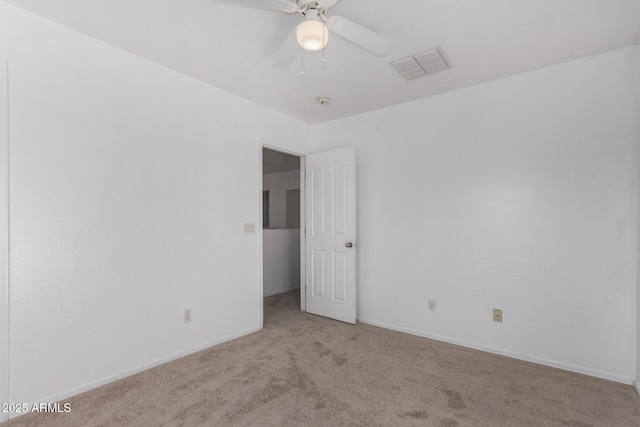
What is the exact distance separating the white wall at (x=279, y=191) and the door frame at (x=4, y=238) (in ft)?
18.2

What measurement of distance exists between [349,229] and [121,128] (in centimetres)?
236

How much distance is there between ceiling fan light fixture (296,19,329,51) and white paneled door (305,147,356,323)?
6.58ft

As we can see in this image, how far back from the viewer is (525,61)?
2551 millimetres

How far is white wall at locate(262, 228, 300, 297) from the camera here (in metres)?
5.25

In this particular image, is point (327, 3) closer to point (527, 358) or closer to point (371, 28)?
point (371, 28)

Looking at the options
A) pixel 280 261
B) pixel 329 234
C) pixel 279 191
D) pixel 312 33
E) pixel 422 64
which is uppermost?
pixel 422 64

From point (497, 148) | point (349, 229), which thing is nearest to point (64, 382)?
point (349, 229)

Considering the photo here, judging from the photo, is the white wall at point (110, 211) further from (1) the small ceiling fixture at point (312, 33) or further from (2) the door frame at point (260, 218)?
(1) the small ceiling fixture at point (312, 33)

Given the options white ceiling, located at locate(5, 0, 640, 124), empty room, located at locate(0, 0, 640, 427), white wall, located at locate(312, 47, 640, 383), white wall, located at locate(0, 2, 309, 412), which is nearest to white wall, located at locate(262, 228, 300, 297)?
empty room, located at locate(0, 0, 640, 427)

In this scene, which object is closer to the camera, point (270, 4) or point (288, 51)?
point (270, 4)

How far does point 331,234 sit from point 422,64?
6.65 feet

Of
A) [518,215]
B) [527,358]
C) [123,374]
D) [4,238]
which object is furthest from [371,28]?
[123,374]

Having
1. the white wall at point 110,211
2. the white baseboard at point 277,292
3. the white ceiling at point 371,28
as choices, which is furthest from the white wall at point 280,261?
the white ceiling at point 371,28

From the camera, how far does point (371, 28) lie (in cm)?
210
